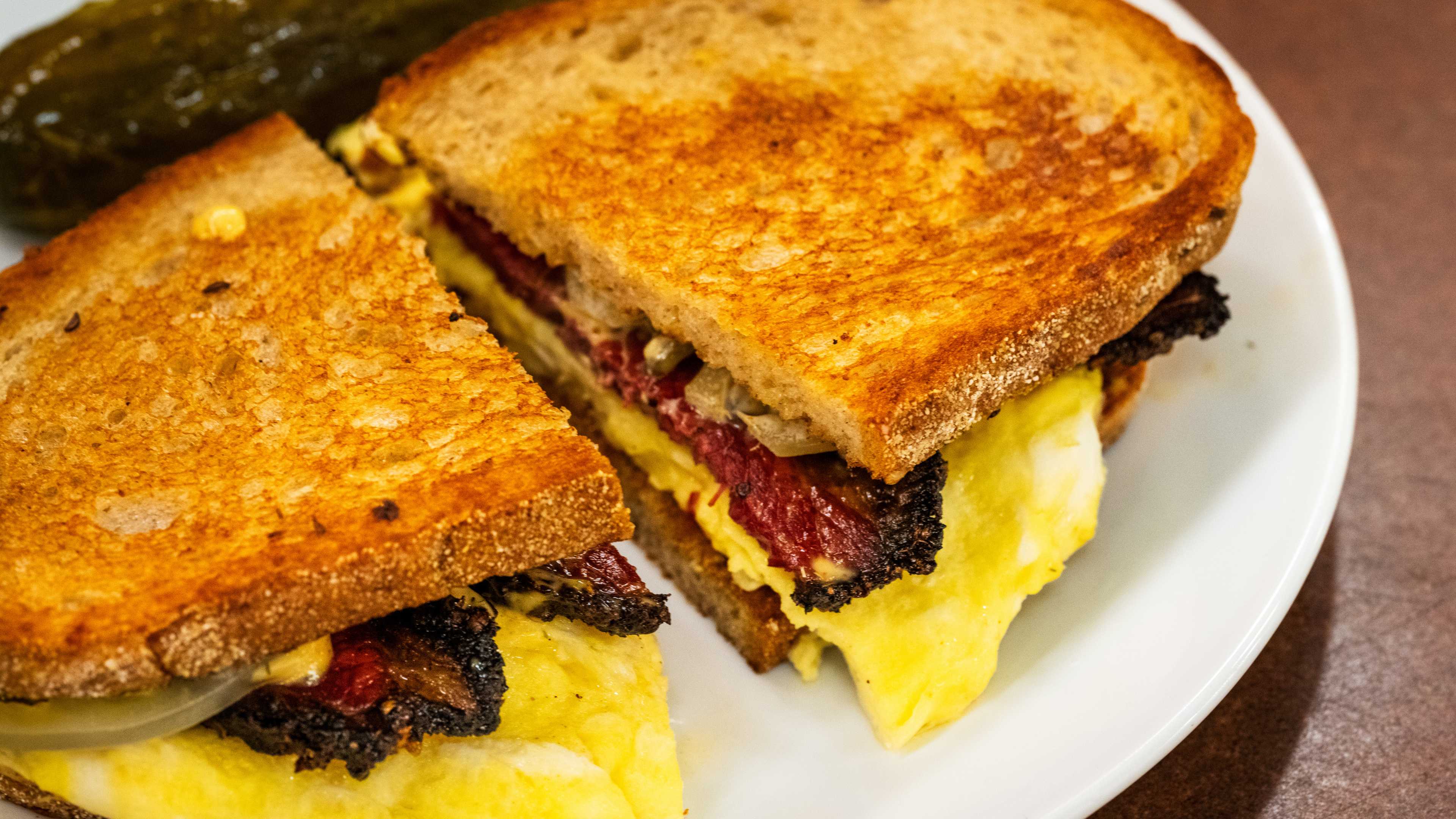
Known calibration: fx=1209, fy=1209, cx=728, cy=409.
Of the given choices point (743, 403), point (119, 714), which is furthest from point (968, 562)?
point (119, 714)

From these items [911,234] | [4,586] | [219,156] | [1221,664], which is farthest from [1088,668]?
[219,156]

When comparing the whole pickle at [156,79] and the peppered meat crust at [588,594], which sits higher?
the whole pickle at [156,79]

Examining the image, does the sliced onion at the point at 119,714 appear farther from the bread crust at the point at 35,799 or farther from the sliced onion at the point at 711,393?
the sliced onion at the point at 711,393

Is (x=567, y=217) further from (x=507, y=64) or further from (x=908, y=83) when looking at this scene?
(x=908, y=83)

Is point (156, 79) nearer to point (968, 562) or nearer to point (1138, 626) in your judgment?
A: point (968, 562)

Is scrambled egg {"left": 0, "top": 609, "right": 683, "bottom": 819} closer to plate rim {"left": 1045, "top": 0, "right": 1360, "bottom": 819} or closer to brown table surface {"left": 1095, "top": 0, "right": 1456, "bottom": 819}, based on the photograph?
plate rim {"left": 1045, "top": 0, "right": 1360, "bottom": 819}

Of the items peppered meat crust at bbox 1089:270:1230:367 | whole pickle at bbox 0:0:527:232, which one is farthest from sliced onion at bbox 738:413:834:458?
whole pickle at bbox 0:0:527:232

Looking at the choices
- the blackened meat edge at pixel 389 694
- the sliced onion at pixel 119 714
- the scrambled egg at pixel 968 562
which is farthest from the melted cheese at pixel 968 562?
the sliced onion at pixel 119 714
